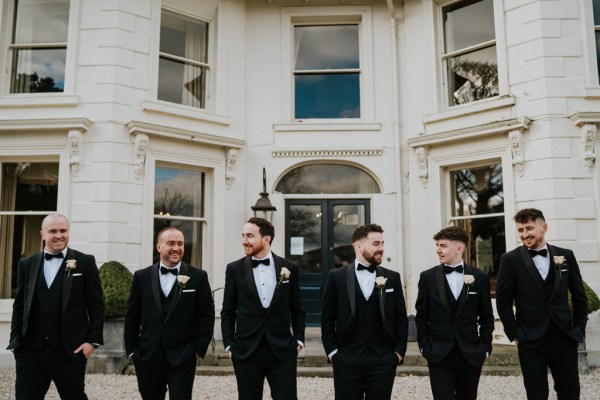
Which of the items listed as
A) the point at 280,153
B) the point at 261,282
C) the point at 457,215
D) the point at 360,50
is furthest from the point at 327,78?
the point at 261,282

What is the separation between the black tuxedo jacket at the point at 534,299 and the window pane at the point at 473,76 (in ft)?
17.2

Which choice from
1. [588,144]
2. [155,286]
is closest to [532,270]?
[155,286]

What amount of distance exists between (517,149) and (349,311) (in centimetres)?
548

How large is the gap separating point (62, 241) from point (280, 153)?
19.2ft

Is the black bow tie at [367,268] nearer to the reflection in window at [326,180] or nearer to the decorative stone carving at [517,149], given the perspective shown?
the decorative stone carving at [517,149]

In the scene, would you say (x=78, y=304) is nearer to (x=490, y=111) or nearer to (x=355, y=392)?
(x=355, y=392)

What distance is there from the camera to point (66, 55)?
8.89 meters

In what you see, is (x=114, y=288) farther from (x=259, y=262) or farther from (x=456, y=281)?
(x=456, y=281)

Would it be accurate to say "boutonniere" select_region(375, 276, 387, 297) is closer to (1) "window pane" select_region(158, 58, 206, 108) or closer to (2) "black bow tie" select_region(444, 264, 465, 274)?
(2) "black bow tie" select_region(444, 264, 465, 274)

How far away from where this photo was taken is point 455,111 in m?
9.05

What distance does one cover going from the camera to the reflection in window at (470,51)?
30.2ft

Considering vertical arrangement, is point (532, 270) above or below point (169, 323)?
above

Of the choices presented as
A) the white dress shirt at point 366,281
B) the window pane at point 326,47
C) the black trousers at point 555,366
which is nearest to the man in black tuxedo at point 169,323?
the white dress shirt at point 366,281

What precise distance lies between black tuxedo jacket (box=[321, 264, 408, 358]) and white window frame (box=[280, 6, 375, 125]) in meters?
6.15
